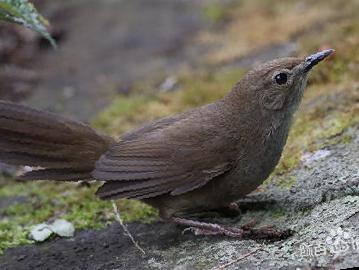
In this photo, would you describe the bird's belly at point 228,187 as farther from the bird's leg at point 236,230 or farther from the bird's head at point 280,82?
the bird's head at point 280,82

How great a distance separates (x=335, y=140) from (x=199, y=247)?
1264 millimetres

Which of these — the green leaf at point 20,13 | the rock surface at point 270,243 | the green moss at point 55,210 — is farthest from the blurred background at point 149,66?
the green leaf at point 20,13

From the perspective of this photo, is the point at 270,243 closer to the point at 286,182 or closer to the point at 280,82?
the point at 286,182

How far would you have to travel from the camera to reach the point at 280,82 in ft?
→ 11.8

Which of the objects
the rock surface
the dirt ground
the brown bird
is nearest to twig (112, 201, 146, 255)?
the rock surface

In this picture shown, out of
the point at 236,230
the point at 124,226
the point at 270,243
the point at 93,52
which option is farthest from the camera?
the point at 93,52

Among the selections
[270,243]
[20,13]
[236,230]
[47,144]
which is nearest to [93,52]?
[20,13]

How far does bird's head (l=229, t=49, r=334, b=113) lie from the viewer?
359cm

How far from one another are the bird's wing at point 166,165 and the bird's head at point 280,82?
317mm

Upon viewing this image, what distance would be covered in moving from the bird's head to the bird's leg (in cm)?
67

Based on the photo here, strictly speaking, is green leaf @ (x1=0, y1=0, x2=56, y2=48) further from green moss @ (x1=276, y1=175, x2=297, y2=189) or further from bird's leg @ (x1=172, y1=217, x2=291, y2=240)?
green moss @ (x1=276, y1=175, x2=297, y2=189)

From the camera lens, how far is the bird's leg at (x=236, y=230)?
3.27 m

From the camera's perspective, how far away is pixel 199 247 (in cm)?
341

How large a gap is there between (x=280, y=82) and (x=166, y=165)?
0.78 metres
